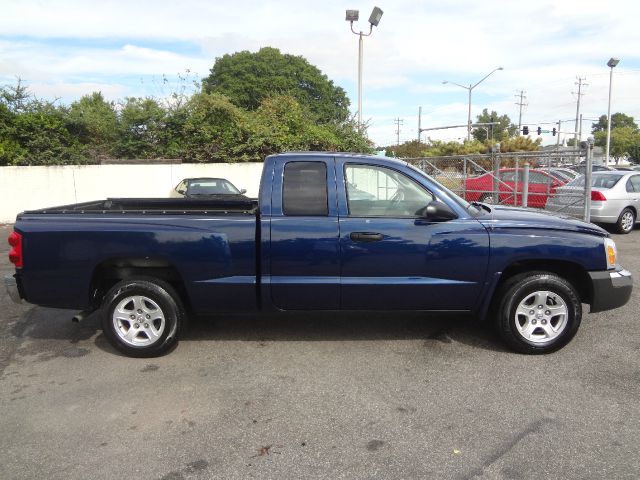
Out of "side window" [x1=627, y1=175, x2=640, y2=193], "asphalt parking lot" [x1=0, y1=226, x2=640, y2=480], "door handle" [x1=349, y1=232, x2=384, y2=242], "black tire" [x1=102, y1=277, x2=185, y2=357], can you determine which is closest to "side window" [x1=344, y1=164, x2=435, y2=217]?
"door handle" [x1=349, y1=232, x2=384, y2=242]

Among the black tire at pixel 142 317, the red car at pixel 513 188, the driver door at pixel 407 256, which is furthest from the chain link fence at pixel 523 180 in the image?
the black tire at pixel 142 317

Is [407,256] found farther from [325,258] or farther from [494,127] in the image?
[494,127]

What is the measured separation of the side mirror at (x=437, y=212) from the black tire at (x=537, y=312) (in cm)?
84

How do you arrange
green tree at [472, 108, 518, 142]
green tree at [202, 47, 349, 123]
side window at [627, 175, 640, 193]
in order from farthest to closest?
green tree at [472, 108, 518, 142] → green tree at [202, 47, 349, 123] → side window at [627, 175, 640, 193]

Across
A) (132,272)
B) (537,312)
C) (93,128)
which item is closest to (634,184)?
(537,312)

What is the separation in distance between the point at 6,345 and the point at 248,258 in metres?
2.67

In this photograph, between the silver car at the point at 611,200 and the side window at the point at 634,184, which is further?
the side window at the point at 634,184

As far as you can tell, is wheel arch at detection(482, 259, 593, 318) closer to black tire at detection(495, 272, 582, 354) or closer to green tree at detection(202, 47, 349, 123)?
black tire at detection(495, 272, 582, 354)

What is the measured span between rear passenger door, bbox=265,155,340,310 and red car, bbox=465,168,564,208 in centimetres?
923

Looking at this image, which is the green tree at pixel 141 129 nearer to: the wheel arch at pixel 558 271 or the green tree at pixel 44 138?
the green tree at pixel 44 138

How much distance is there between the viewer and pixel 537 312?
4.44m

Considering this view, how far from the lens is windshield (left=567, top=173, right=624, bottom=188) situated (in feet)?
37.5

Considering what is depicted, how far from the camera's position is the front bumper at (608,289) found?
440 cm

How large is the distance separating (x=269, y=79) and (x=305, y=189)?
50.2 metres
